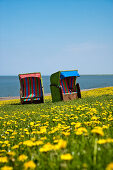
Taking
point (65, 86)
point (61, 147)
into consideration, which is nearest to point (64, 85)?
point (65, 86)

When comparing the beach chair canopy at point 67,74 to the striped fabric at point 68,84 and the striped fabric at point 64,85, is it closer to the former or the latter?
the striped fabric at point 68,84

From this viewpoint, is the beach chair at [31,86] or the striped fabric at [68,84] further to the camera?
the beach chair at [31,86]

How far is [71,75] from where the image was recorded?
1267 cm

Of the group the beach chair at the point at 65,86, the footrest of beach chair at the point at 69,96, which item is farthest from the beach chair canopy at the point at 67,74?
the footrest of beach chair at the point at 69,96

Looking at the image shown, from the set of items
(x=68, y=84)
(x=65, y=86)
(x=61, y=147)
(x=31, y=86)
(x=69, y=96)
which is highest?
(x=31, y=86)

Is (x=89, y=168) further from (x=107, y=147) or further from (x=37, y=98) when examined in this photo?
(x=37, y=98)

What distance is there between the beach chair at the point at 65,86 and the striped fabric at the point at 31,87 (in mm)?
1656

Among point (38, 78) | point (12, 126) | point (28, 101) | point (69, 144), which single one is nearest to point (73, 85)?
point (38, 78)

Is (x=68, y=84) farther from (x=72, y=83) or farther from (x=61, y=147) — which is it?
(x=61, y=147)

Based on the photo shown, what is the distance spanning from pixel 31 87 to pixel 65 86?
11.5 feet

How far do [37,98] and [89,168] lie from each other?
13.2 metres

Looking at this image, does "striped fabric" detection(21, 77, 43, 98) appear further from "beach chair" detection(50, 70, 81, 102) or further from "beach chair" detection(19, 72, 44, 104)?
"beach chair" detection(50, 70, 81, 102)

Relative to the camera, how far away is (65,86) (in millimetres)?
13836

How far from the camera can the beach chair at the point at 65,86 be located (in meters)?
12.5
